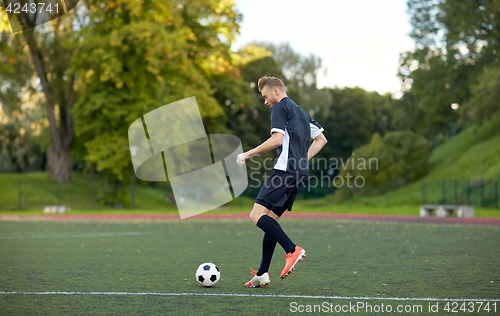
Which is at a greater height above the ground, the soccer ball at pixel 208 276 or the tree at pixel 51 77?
the tree at pixel 51 77

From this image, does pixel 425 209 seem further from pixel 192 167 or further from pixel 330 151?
pixel 330 151

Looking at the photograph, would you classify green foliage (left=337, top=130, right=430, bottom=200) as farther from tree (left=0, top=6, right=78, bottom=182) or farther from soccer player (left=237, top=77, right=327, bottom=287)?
soccer player (left=237, top=77, right=327, bottom=287)

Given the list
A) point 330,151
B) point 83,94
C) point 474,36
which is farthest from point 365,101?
point 83,94

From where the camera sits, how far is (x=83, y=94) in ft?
95.6

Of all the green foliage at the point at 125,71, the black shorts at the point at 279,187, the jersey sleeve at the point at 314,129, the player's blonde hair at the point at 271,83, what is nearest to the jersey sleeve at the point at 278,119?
the player's blonde hair at the point at 271,83

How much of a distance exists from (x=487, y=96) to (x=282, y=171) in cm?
2900

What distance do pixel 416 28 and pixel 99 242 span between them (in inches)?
1385

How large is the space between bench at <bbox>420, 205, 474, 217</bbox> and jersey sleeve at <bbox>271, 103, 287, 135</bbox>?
60.8 feet

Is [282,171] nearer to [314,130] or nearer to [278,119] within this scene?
[278,119]

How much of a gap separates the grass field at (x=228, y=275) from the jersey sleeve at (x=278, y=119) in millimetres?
1717

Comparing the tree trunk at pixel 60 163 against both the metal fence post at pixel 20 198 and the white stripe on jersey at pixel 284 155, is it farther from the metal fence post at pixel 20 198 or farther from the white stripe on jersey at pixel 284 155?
the white stripe on jersey at pixel 284 155

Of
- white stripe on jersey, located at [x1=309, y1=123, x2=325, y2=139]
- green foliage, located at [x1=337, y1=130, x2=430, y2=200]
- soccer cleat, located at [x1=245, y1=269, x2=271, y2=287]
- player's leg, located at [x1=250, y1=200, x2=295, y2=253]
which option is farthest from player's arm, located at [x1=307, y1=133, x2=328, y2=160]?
green foliage, located at [x1=337, y1=130, x2=430, y2=200]

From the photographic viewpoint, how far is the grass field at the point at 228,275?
16.4 feet

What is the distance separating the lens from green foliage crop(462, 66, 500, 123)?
3064 cm
